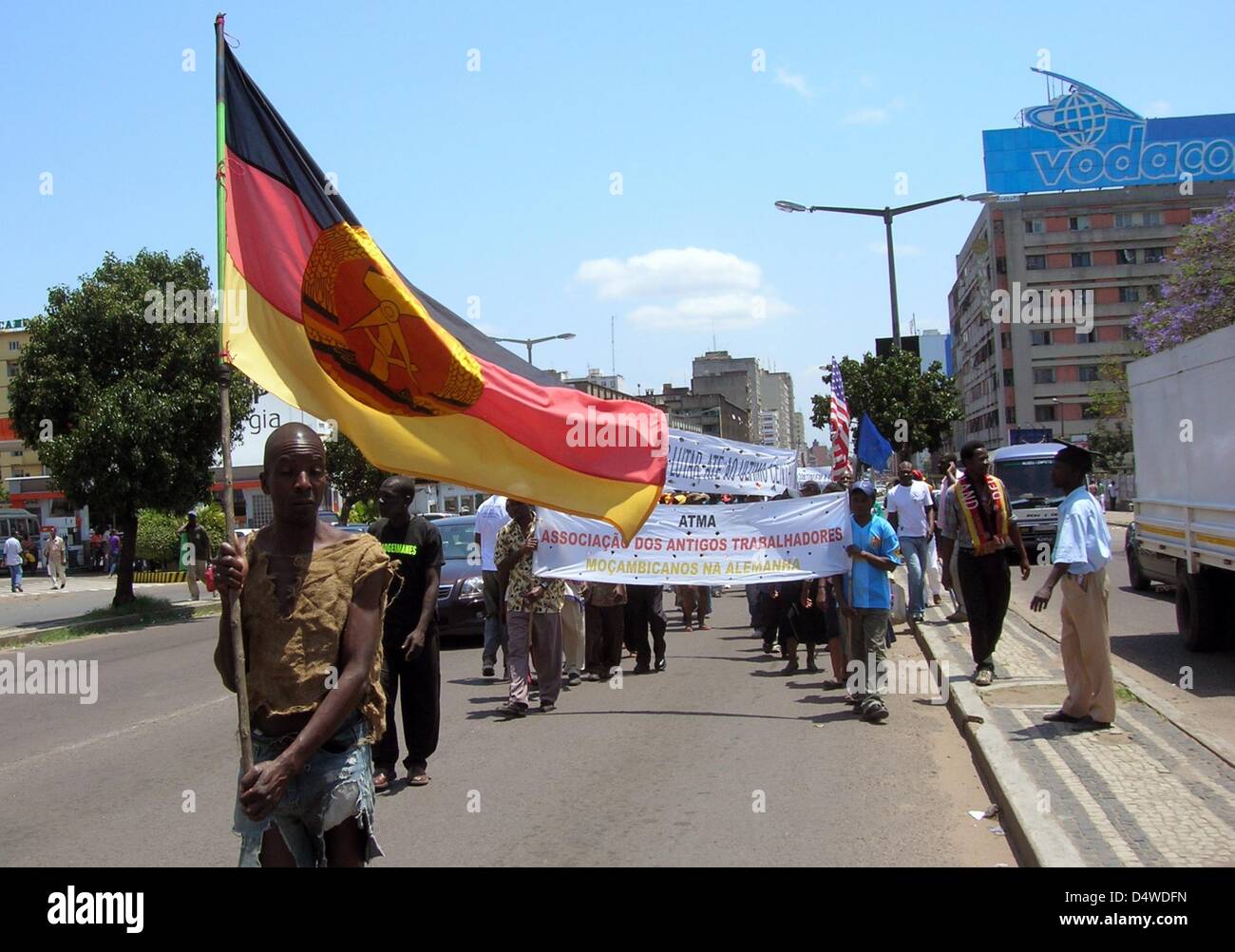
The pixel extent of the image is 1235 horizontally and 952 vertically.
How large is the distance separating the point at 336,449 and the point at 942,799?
37131mm

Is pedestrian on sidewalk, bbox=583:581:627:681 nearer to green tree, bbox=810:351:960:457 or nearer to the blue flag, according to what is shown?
the blue flag

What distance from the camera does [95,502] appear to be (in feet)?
70.3

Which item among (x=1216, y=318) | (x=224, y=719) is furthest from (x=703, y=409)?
(x=224, y=719)

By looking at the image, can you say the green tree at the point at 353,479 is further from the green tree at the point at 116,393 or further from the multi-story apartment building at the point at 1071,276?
the multi-story apartment building at the point at 1071,276

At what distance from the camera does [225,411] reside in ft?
12.0

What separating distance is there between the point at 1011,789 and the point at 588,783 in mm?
2572

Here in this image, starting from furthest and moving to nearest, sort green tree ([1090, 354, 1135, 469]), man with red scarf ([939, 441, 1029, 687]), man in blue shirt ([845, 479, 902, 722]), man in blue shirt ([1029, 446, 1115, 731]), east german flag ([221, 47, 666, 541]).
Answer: green tree ([1090, 354, 1135, 469])
man with red scarf ([939, 441, 1029, 687])
man in blue shirt ([845, 479, 902, 722])
man in blue shirt ([1029, 446, 1115, 731])
east german flag ([221, 47, 666, 541])

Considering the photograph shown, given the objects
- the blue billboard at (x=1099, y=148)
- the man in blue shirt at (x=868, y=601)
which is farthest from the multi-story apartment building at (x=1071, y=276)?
the man in blue shirt at (x=868, y=601)

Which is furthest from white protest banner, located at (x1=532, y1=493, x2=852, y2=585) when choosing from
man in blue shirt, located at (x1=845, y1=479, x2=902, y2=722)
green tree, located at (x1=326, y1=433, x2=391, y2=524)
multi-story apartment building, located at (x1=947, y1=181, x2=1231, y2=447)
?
multi-story apartment building, located at (x1=947, y1=181, x2=1231, y2=447)

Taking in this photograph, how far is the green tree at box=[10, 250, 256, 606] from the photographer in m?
21.1

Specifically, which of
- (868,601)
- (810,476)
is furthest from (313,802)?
(810,476)

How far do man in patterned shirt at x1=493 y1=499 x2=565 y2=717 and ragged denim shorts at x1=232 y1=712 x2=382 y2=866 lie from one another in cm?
620

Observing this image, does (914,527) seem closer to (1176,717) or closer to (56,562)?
(1176,717)
